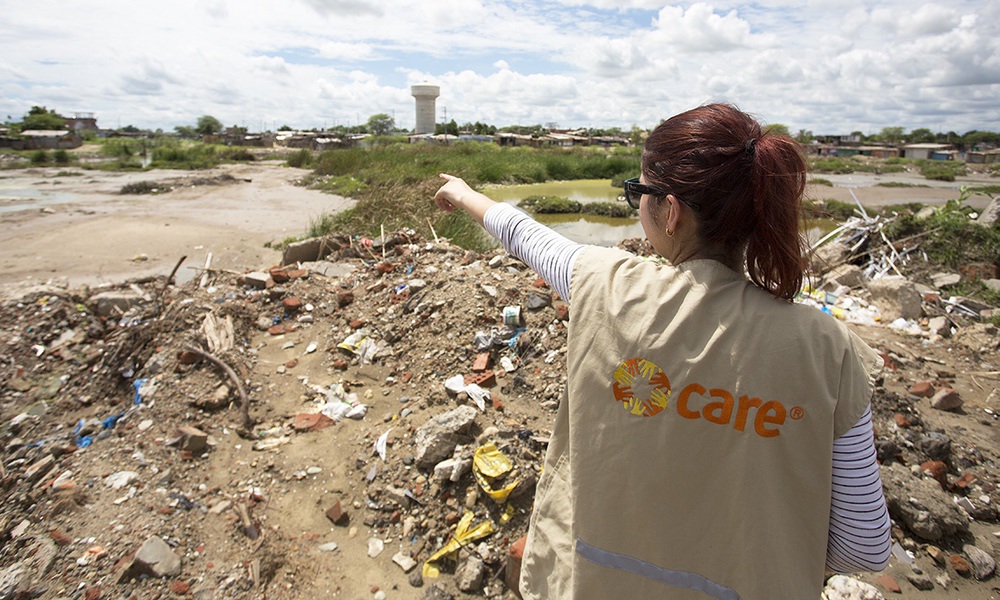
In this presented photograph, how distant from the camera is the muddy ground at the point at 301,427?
2.30 m

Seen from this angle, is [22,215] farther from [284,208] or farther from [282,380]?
[282,380]

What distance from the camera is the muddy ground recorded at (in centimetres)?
230

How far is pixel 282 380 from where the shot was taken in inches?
145

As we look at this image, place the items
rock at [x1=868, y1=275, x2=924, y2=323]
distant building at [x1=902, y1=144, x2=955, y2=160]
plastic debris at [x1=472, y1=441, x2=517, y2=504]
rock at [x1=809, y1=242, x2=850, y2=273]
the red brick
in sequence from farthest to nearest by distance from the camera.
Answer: distant building at [x1=902, y1=144, x2=955, y2=160] → rock at [x1=809, y1=242, x2=850, y2=273] → rock at [x1=868, y1=275, x2=924, y2=323] → the red brick → plastic debris at [x1=472, y1=441, x2=517, y2=504]

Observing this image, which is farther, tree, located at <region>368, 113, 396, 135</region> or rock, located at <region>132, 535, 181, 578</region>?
tree, located at <region>368, 113, 396, 135</region>

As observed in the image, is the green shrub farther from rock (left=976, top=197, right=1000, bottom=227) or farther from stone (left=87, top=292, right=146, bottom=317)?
stone (left=87, top=292, right=146, bottom=317)

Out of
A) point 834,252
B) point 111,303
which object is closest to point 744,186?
point 111,303

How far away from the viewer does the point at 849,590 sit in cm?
211

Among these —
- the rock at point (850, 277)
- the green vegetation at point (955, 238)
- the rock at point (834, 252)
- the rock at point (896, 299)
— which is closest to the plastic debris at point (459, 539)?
the rock at point (896, 299)

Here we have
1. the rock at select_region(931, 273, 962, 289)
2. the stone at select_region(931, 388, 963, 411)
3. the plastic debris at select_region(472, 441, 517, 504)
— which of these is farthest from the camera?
the rock at select_region(931, 273, 962, 289)

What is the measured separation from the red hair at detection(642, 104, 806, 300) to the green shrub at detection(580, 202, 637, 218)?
1434 cm

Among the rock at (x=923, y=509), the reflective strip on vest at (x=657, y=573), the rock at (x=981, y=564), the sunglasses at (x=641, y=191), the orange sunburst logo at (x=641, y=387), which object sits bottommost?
the rock at (x=981, y=564)

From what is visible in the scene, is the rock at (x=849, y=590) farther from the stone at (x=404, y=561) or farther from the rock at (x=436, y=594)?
the stone at (x=404, y=561)

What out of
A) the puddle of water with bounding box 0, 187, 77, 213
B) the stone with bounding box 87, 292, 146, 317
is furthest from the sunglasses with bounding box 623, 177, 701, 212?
the puddle of water with bounding box 0, 187, 77, 213
